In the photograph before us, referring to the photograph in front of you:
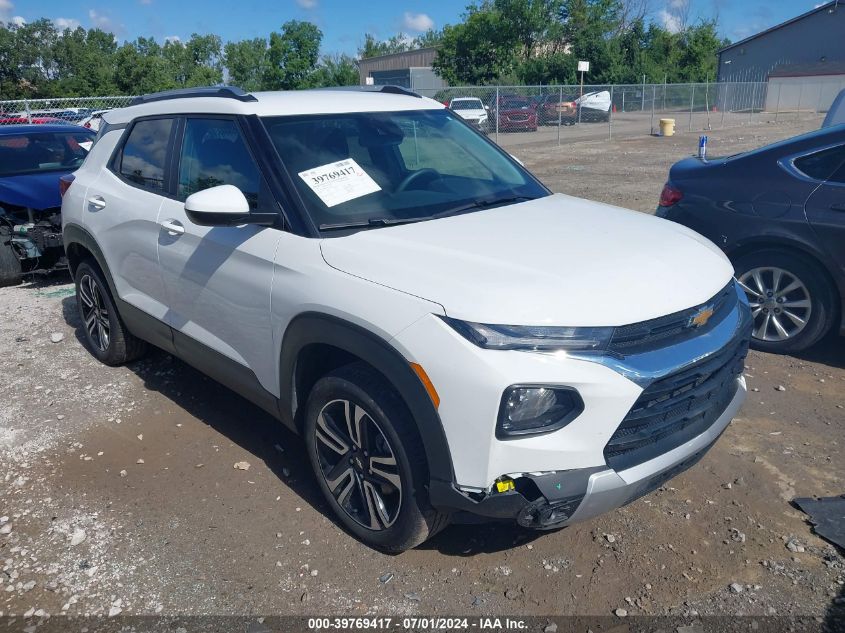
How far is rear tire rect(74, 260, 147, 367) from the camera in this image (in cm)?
512

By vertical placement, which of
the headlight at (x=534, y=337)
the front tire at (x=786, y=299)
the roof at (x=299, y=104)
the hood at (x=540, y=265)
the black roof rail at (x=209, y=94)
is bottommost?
the front tire at (x=786, y=299)

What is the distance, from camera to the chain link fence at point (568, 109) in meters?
21.3

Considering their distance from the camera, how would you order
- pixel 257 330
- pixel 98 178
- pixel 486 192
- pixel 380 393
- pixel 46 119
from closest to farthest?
pixel 380 393
pixel 257 330
pixel 486 192
pixel 98 178
pixel 46 119

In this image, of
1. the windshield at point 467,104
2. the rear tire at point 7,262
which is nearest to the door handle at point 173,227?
the rear tire at point 7,262

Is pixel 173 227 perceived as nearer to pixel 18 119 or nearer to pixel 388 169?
pixel 388 169

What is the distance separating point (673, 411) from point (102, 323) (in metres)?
4.19

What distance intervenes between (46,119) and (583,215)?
64.3ft

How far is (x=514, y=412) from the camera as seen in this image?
251 cm

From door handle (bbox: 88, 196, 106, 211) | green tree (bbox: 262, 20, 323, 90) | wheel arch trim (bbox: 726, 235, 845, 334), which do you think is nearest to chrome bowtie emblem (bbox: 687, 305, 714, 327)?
wheel arch trim (bbox: 726, 235, 845, 334)

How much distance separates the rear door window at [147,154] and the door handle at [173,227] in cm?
31

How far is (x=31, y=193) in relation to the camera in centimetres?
732

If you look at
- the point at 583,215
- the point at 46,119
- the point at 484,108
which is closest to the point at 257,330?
the point at 583,215

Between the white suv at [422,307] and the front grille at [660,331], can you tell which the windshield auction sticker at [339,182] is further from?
the front grille at [660,331]

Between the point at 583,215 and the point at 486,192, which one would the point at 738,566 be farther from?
the point at 486,192
